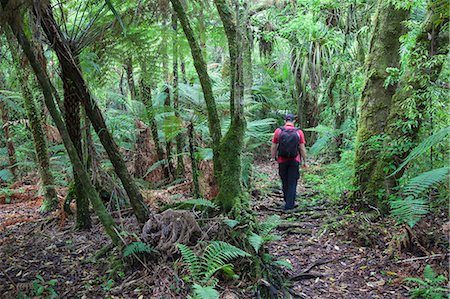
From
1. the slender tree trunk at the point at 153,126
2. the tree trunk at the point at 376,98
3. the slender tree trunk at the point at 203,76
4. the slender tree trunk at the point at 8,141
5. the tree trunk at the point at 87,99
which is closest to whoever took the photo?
the tree trunk at the point at 87,99

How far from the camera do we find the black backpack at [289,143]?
5406mm

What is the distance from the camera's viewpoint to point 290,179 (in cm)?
543

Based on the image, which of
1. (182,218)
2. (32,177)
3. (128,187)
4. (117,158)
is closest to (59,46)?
(117,158)

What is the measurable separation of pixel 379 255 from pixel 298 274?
875 mm

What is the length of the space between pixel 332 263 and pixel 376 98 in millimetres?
2221

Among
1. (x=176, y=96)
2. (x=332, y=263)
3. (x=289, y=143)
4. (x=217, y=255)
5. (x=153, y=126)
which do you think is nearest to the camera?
(x=217, y=255)

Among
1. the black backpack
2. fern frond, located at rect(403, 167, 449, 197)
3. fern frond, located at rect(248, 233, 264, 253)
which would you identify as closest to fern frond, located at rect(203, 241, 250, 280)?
fern frond, located at rect(248, 233, 264, 253)

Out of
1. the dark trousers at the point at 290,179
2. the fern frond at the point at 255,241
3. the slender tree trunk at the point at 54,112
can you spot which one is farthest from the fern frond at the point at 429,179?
the slender tree trunk at the point at 54,112

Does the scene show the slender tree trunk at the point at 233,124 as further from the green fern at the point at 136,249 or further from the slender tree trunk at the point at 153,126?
the slender tree trunk at the point at 153,126

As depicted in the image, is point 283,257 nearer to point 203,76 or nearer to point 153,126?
point 203,76

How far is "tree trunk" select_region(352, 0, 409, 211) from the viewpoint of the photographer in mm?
4319

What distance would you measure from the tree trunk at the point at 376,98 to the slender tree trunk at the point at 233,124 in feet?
5.74

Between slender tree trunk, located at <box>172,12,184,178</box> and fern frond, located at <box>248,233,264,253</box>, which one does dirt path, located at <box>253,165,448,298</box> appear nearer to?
fern frond, located at <box>248,233,264,253</box>

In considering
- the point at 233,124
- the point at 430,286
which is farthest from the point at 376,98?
the point at 430,286
